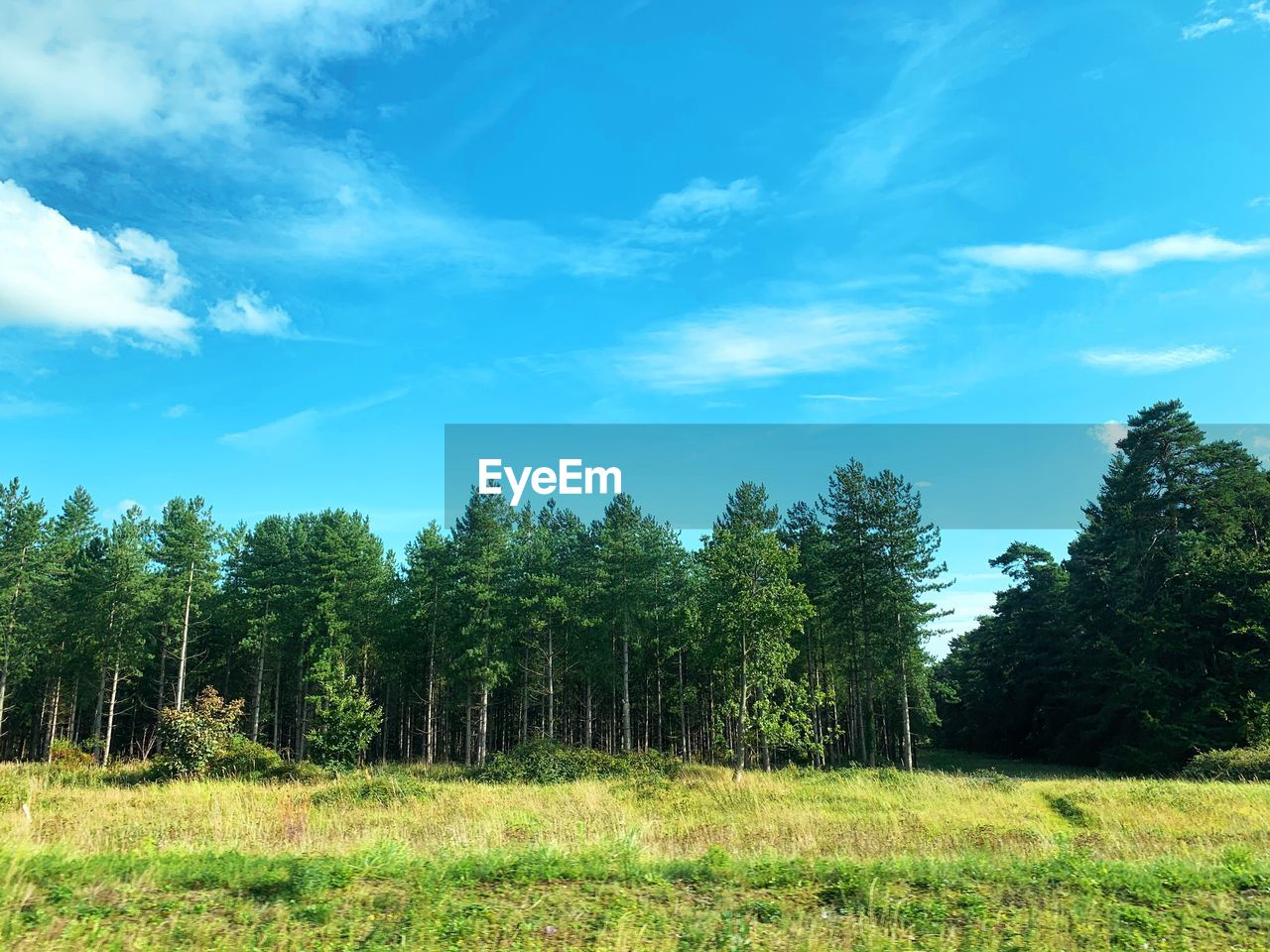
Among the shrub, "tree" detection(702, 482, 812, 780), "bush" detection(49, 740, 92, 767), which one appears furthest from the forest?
the shrub

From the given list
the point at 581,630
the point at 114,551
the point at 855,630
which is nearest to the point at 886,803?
the point at 855,630

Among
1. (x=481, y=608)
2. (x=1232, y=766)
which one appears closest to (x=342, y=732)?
(x=481, y=608)

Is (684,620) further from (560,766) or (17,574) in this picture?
(17,574)

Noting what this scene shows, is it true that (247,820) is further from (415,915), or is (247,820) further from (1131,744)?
(1131,744)

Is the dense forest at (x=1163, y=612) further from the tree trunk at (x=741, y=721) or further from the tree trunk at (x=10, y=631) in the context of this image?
the tree trunk at (x=10, y=631)

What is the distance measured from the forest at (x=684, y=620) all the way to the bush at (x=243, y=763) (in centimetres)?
247

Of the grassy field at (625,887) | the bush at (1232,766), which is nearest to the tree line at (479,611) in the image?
the bush at (1232,766)

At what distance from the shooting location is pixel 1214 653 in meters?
37.6

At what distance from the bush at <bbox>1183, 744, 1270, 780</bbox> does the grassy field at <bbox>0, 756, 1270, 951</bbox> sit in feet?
52.3

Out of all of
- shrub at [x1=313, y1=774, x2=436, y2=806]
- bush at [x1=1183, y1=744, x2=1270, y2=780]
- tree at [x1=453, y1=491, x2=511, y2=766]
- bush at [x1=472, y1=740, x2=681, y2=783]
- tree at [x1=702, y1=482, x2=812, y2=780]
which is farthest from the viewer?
tree at [x1=453, y1=491, x2=511, y2=766]

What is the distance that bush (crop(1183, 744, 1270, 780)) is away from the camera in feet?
92.9

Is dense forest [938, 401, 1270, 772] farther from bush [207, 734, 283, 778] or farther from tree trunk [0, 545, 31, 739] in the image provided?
tree trunk [0, 545, 31, 739]

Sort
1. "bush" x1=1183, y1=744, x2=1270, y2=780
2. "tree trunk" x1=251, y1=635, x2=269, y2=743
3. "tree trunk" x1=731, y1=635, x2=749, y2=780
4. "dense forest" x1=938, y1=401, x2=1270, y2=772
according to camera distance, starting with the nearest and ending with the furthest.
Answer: "bush" x1=1183, y1=744, x2=1270, y2=780 → "tree trunk" x1=731, y1=635, x2=749, y2=780 → "dense forest" x1=938, y1=401, x2=1270, y2=772 → "tree trunk" x1=251, y1=635, x2=269, y2=743

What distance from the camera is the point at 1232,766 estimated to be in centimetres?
2911
